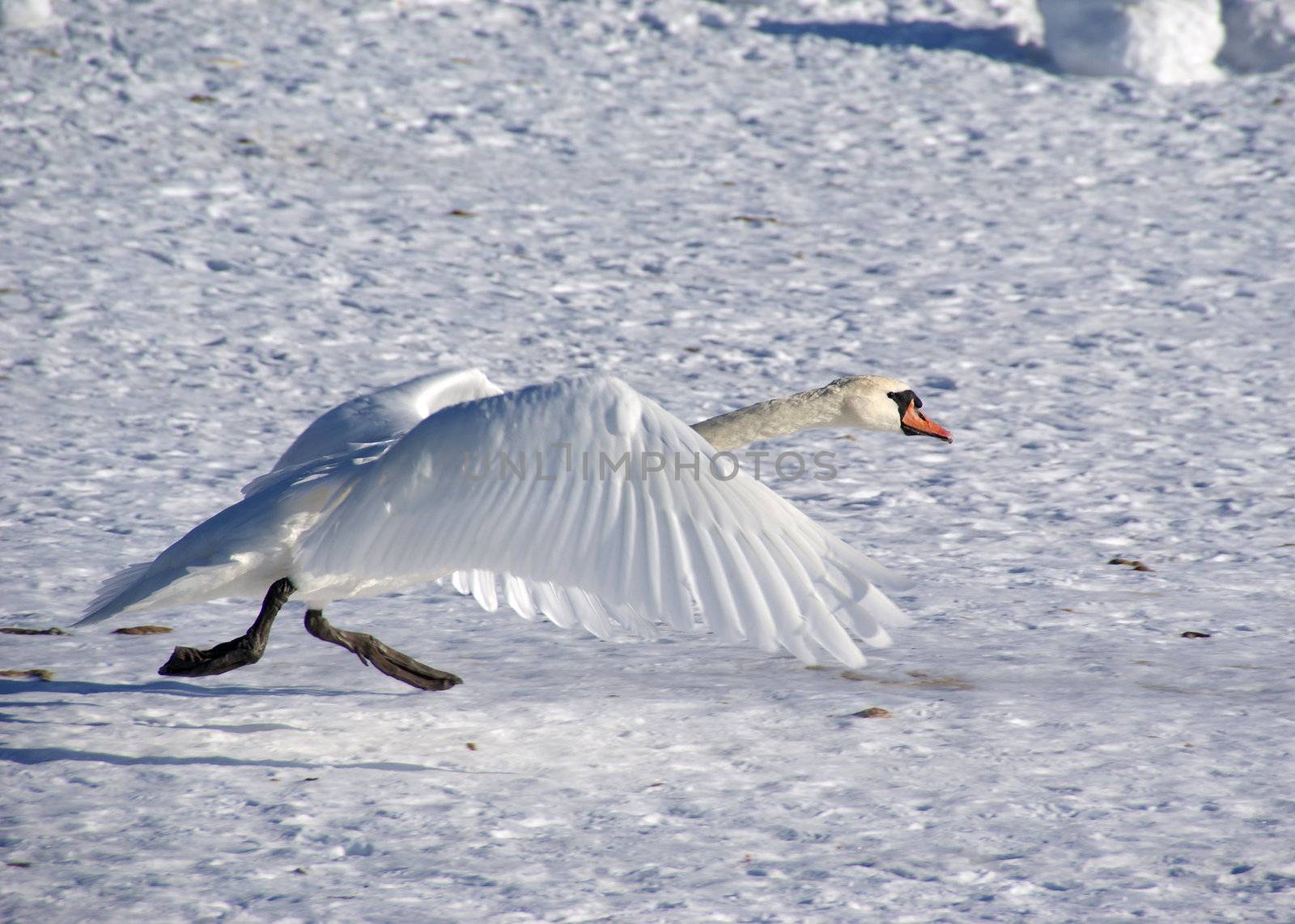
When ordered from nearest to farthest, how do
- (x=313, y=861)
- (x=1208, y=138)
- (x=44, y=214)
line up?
(x=313, y=861) < (x=44, y=214) < (x=1208, y=138)

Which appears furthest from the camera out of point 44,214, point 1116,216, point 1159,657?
point 1116,216

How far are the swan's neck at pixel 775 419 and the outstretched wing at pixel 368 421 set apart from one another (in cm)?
65

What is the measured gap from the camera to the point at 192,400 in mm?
6125

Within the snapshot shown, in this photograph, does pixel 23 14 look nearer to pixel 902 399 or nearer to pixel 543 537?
pixel 902 399

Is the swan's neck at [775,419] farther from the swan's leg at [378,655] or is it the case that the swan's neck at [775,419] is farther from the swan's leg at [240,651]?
the swan's leg at [240,651]

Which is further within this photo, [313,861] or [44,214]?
[44,214]

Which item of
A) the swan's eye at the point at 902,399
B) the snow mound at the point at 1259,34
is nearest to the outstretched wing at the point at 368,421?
the swan's eye at the point at 902,399

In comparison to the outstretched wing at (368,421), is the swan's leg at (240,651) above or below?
below

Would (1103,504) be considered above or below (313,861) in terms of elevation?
above

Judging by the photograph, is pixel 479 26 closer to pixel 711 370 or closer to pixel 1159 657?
pixel 711 370

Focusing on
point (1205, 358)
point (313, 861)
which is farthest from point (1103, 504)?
point (313, 861)

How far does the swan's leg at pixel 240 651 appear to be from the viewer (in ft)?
11.7

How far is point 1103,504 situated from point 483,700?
269cm

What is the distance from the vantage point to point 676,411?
6.27 metres
